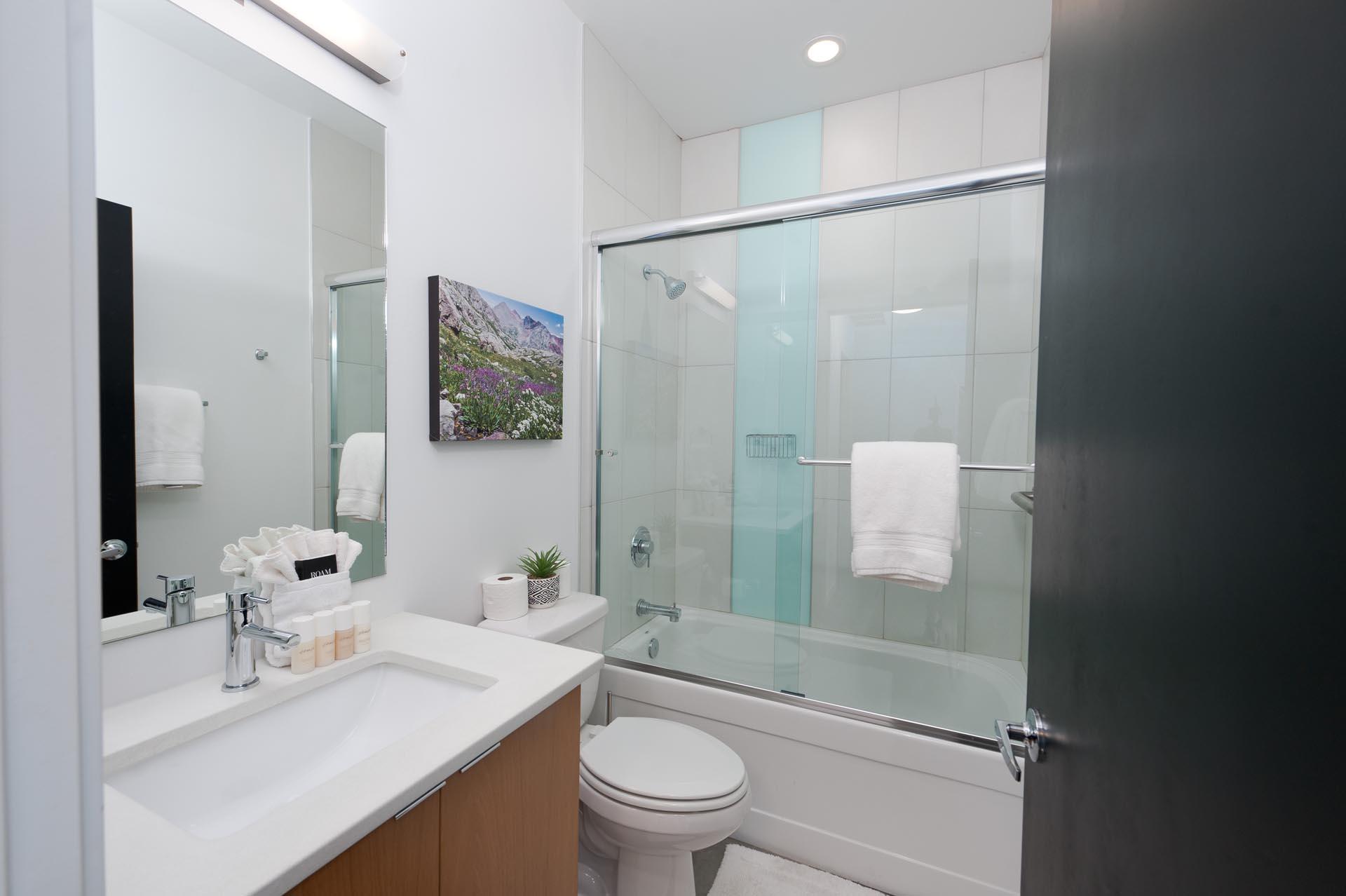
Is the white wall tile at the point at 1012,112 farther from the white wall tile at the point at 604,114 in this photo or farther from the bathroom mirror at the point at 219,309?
the bathroom mirror at the point at 219,309

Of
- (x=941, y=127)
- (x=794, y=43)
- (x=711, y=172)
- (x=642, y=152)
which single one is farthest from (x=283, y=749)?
(x=941, y=127)

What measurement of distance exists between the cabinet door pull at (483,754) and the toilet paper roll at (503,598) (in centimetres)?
68

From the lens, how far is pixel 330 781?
69 centimetres

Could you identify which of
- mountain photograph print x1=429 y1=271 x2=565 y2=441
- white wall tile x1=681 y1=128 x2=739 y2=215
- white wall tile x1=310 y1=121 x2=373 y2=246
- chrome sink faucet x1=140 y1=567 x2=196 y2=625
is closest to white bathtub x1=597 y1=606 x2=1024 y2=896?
mountain photograph print x1=429 y1=271 x2=565 y2=441

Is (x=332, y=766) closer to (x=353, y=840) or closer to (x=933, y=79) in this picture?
(x=353, y=840)

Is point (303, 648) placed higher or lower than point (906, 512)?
lower

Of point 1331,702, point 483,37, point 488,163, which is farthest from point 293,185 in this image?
point 1331,702

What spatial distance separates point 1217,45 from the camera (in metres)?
0.34

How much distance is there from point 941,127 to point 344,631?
2.63 m

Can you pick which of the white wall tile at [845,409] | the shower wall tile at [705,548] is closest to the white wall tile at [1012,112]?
the white wall tile at [845,409]

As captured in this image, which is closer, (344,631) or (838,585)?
(344,631)

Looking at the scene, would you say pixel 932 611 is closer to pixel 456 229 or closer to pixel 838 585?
pixel 838 585

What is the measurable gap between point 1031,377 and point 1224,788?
1.62m

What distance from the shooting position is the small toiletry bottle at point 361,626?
1080mm
